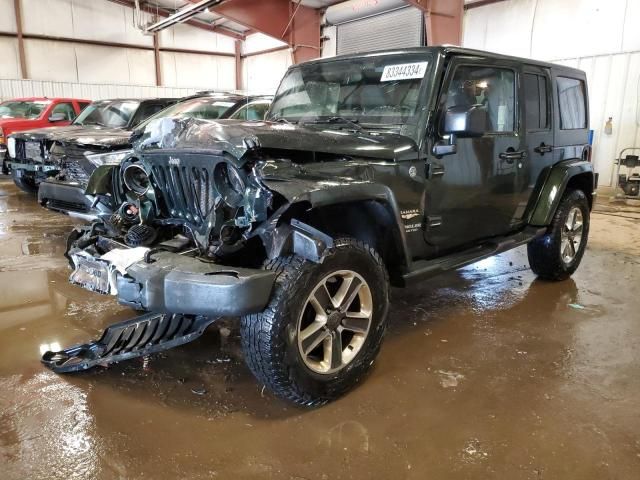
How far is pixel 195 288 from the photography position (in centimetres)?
205

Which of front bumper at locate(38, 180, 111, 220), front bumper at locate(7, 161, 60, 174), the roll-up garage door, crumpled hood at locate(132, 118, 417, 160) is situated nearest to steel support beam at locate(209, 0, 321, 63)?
the roll-up garage door

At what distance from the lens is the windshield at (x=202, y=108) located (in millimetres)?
6691

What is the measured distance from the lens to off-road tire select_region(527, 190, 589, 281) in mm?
4137

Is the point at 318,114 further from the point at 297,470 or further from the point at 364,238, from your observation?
the point at 297,470

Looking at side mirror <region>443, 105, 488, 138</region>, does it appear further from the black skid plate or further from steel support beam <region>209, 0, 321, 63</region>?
steel support beam <region>209, 0, 321, 63</region>

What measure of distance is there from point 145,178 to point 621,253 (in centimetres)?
509

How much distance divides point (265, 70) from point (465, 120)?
16.3 m

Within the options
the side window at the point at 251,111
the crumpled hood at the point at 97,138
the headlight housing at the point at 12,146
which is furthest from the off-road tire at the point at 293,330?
the headlight housing at the point at 12,146

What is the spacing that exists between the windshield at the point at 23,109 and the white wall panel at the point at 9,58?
5437mm

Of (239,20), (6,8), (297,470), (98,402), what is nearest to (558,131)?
(297,470)

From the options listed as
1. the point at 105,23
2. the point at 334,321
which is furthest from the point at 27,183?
the point at 105,23

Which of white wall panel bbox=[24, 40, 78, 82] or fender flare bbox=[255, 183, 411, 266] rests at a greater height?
white wall panel bbox=[24, 40, 78, 82]

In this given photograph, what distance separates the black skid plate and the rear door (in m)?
2.59

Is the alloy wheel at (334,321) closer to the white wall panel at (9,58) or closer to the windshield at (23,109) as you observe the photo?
the windshield at (23,109)
